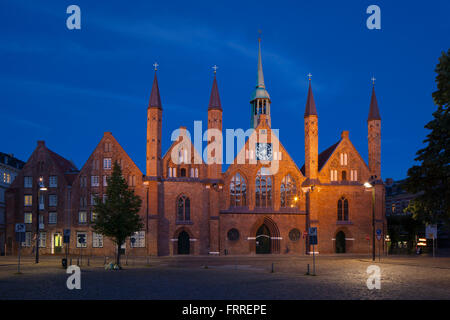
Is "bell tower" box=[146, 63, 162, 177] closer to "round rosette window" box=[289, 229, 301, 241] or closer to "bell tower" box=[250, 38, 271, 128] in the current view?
"bell tower" box=[250, 38, 271, 128]

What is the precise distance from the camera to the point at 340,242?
6281 centimetres

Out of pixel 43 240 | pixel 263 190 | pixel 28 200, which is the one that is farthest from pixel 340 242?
pixel 28 200

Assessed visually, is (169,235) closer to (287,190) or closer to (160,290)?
(287,190)

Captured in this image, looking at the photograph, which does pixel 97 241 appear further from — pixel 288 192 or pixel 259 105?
pixel 259 105

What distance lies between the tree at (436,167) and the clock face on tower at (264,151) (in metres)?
36.4

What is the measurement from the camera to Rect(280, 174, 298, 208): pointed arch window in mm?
62000

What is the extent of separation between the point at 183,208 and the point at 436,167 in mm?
39120

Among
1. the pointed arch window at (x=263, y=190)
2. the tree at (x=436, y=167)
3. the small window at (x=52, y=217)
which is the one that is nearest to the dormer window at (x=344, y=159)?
the pointed arch window at (x=263, y=190)

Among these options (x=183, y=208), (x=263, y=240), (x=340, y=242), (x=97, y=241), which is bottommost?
(x=340, y=242)

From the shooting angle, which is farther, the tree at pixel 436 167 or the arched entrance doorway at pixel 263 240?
the arched entrance doorway at pixel 263 240

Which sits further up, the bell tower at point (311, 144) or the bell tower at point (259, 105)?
the bell tower at point (259, 105)

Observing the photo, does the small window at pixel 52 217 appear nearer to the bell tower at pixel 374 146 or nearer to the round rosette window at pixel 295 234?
the round rosette window at pixel 295 234

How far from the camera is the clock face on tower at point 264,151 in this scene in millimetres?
62281

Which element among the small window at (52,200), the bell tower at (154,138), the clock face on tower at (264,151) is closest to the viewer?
the bell tower at (154,138)
